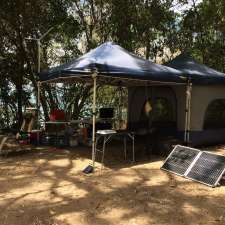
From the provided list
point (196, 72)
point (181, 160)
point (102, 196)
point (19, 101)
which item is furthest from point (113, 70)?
point (19, 101)

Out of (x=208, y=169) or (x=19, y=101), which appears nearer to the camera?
(x=208, y=169)

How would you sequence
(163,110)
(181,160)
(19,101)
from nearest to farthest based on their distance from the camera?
(181,160) → (163,110) → (19,101)

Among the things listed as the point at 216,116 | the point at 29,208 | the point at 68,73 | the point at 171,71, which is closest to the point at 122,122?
the point at 216,116

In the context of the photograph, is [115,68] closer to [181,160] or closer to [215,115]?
[181,160]

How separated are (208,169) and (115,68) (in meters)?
2.25

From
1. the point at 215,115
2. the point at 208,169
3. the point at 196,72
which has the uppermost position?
the point at 196,72

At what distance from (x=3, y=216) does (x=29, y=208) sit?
1.08 feet

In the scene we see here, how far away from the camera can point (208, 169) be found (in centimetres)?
570

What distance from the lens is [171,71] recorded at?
7.44 meters

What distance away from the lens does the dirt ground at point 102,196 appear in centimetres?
407

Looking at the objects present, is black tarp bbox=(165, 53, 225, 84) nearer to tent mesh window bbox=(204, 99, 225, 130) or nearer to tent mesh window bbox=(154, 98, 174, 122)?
tent mesh window bbox=(204, 99, 225, 130)

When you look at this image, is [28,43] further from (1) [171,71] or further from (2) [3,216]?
(2) [3,216]

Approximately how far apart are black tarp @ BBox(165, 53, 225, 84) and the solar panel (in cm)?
208

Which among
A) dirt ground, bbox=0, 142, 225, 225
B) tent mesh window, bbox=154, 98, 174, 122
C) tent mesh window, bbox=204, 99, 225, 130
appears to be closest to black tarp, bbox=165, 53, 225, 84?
tent mesh window, bbox=204, 99, 225, 130
